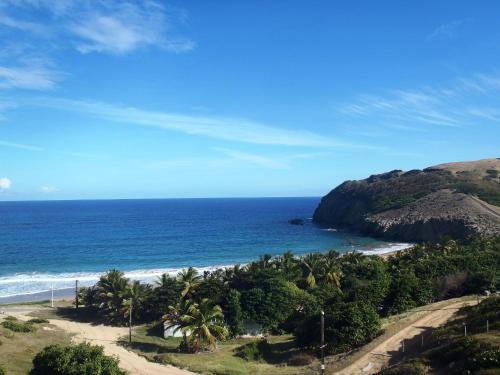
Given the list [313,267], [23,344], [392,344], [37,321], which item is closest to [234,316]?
[392,344]

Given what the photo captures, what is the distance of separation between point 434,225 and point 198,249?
5931cm

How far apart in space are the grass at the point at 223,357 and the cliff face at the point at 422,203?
7188 centimetres

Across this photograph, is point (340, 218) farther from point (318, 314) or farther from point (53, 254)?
point (318, 314)

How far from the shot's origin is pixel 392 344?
31.5 m

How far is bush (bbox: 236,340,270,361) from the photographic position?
3434cm

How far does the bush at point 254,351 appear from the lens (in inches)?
1352

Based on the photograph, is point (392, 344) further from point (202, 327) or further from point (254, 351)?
point (202, 327)

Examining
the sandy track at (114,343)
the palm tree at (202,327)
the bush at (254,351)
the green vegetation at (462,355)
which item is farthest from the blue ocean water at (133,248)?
the green vegetation at (462,355)

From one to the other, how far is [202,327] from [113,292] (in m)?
14.6

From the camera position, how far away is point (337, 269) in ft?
173

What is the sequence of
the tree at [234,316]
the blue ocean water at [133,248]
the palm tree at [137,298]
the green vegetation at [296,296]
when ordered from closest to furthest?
the green vegetation at [296,296]
the tree at [234,316]
the palm tree at [137,298]
the blue ocean water at [133,248]

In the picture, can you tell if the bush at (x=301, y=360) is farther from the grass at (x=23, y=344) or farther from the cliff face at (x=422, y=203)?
the cliff face at (x=422, y=203)

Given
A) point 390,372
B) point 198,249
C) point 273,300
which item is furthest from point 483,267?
point 198,249

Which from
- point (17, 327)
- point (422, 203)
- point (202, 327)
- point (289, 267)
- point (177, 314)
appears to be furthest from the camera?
point (422, 203)
